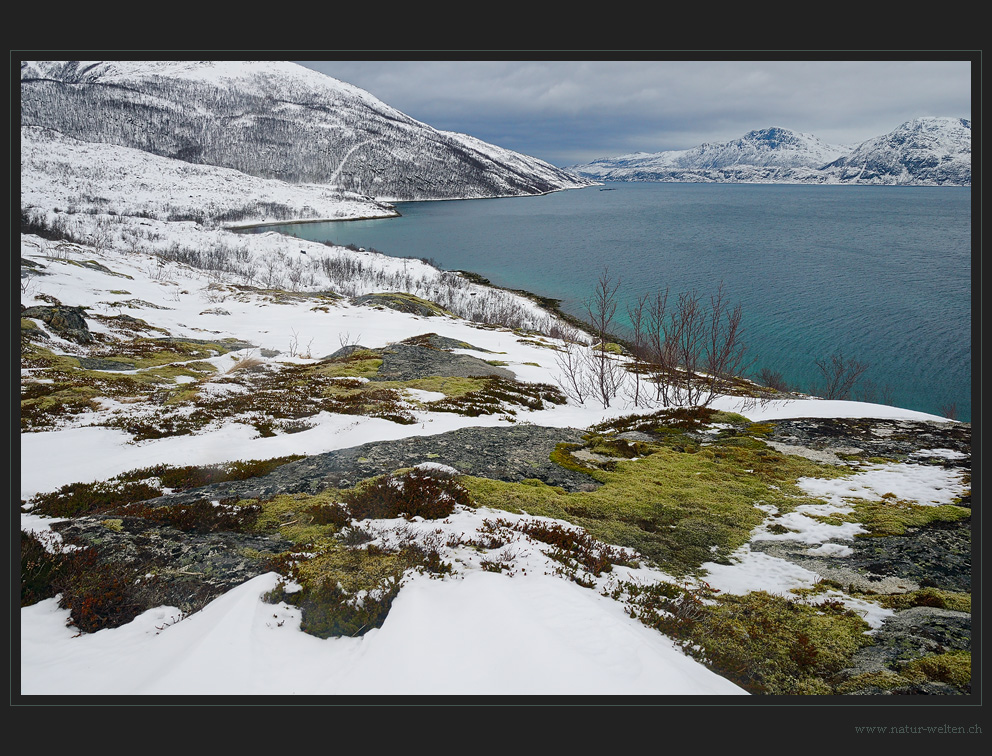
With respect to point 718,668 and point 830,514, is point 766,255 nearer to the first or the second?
point 830,514

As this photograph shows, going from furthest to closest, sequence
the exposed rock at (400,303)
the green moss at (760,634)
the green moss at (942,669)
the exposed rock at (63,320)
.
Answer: the exposed rock at (400,303) → the exposed rock at (63,320) → the green moss at (760,634) → the green moss at (942,669)

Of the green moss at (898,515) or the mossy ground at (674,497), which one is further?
the mossy ground at (674,497)

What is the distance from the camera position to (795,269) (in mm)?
76188

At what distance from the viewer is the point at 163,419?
1388 cm

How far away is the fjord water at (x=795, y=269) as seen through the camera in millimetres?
44656

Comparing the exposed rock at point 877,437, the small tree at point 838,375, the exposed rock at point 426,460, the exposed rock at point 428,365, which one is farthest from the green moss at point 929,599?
the small tree at point 838,375

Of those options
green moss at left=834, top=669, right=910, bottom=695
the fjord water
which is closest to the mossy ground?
green moss at left=834, top=669, right=910, bottom=695

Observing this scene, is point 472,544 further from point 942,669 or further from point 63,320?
point 63,320

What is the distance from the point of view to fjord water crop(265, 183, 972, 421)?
147 feet

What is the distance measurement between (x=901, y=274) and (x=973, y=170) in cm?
8566

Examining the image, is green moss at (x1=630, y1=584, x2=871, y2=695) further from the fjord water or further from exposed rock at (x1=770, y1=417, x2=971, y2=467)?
the fjord water

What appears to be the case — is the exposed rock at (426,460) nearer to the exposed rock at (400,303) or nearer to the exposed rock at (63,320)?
the exposed rock at (63,320)

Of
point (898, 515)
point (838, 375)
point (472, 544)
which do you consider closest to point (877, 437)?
point (898, 515)

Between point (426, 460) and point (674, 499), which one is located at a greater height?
point (426, 460)
